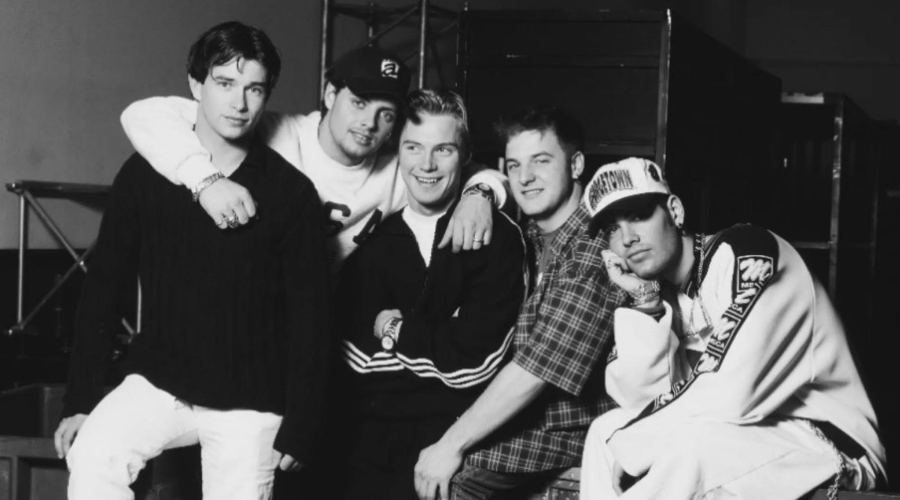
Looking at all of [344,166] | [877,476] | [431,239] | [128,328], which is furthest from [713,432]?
[128,328]

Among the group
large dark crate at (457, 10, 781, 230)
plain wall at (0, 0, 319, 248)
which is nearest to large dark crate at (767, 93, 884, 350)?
large dark crate at (457, 10, 781, 230)

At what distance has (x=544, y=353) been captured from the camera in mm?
2463

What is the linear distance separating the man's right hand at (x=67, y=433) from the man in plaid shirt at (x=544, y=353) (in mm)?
806

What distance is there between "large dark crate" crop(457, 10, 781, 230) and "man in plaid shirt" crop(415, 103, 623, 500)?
5.03 feet

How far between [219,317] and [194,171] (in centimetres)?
34

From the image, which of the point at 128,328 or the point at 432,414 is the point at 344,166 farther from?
the point at 128,328

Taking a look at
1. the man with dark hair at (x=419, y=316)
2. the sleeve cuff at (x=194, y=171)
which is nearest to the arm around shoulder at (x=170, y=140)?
the sleeve cuff at (x=194, y=171)

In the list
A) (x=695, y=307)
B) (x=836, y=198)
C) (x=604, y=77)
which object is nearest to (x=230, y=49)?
(x=695, y=307)

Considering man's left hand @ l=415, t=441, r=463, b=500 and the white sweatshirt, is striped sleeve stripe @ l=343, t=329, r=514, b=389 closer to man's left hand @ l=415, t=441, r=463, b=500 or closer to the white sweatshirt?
man's left hand @ l=415, t=441, r=463, b=500

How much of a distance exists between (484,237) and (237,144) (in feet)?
2.12

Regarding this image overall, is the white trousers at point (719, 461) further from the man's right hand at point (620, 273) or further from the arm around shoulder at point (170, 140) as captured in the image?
the arm around shoulder at point (170, 140)

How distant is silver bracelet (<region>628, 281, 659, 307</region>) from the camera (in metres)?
2.40

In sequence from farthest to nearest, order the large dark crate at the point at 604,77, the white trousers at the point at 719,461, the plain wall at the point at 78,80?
the plain wall at the point at 78,80, the large dark crate at the point at 604,77, the white trousers at the point at 719,461

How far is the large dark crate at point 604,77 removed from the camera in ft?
13.9
